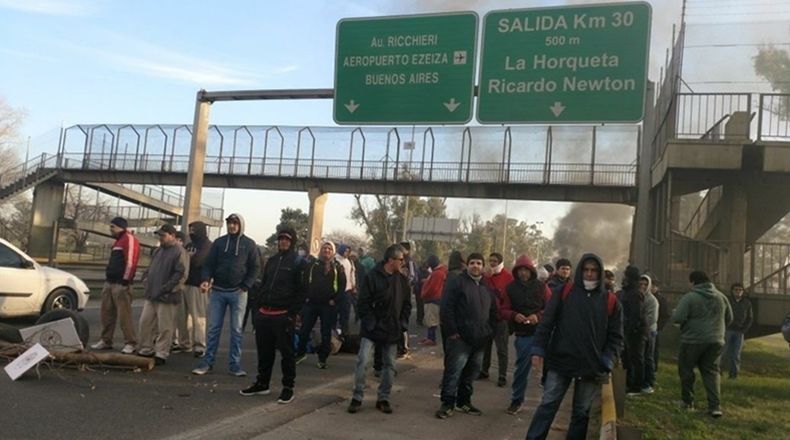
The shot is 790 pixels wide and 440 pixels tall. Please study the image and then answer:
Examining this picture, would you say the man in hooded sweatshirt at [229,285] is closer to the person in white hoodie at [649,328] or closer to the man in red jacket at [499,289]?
the man in red jacket at [499,289]

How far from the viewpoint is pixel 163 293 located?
27.8ft

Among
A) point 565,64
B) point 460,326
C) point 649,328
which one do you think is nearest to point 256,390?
point 460,326

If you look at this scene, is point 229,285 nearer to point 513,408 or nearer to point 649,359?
point 513,408

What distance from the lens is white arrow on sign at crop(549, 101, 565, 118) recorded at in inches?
432

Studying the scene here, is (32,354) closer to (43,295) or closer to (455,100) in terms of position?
(43,295)

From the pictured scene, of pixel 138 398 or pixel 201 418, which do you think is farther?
pixel 138 398

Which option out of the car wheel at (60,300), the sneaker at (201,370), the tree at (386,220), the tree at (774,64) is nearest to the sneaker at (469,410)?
the sneaker at (201,370)

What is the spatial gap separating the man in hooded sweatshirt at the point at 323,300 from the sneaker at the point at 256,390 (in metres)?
2.23

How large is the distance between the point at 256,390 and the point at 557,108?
6676 mm

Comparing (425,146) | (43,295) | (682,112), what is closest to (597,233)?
(425,146)

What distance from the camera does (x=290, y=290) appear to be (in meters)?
7.17

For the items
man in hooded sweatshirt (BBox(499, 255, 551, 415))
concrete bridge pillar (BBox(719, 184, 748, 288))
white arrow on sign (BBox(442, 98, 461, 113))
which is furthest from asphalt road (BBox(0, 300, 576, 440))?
concrete bridge pillar (BBox(719, 184, 748, 288))

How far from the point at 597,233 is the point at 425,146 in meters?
48.6

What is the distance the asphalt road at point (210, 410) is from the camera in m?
5.71
